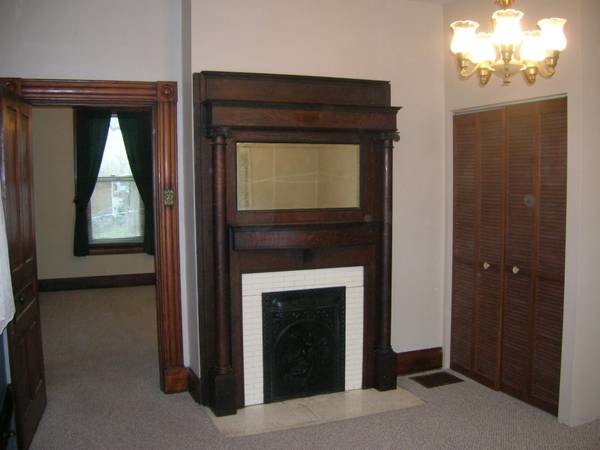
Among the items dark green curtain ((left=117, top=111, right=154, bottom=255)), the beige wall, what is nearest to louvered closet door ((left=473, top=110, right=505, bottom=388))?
dark green curtain ((left=117, top=111, right=154, bottom=255))

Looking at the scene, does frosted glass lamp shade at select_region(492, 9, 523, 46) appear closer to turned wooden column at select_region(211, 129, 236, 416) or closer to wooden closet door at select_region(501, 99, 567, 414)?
wooden closet door at select_region(501, 99, 567, 414)

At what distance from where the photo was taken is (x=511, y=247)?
160 inches

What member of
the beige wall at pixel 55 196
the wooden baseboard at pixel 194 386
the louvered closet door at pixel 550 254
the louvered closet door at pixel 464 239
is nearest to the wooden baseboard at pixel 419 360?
the louvered closet door at pixel 464 239

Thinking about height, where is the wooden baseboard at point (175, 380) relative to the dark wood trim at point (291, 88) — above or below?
below

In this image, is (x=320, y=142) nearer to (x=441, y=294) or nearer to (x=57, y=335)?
(x=441, y=294)

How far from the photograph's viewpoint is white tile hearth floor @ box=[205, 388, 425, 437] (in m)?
3.73

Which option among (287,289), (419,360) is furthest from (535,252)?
(287,289)

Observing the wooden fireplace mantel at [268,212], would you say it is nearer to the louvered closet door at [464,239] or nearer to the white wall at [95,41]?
the white wall at [95,41]

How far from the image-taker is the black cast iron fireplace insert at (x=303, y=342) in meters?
4.02

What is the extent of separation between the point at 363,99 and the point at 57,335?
3.75m

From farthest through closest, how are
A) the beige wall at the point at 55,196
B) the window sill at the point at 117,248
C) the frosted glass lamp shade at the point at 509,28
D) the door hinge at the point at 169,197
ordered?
the window sill at the point at 117,248, the beige wall at the point at 55,196, the door hinge at the point at 169,197, the frosted glass lamp shade at the point at 509,28

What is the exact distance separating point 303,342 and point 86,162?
4.99m

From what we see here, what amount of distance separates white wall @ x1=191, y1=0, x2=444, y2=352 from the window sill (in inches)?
185

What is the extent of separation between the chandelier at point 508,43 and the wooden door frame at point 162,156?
2048 millimetres
